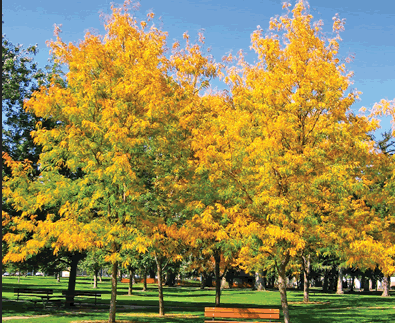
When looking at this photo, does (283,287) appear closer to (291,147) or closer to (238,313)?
(238,313)

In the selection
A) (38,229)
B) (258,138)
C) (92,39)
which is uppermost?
(92,39)

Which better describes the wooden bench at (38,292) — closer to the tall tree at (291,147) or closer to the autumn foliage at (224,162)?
the autumn foliage at (224,162)

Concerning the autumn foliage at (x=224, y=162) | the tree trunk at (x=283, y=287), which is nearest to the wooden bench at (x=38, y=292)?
the autumn foliage at (x=224, y=162)

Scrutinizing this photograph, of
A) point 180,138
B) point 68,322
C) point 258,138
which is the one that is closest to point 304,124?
point 258,138

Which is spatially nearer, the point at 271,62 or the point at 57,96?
the point at 57,96

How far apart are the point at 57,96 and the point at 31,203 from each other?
3.35m

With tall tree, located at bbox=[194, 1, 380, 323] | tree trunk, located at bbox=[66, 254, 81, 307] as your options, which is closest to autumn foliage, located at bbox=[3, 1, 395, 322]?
tall tree, located at bbox=[194, 1, 380, 323]

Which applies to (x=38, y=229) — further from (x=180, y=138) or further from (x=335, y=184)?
(x=335, y=184)

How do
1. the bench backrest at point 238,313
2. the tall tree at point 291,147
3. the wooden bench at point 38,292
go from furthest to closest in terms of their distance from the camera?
the wooden bench at point 38,292 < the bench backrest at point 238,313 < the tall tree at point 291,147

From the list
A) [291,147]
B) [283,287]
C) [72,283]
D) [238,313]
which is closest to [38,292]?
[72,283]

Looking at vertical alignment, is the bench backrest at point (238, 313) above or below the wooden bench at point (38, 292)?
above

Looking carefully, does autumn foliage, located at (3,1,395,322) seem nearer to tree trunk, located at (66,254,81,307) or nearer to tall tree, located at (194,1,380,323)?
tall tree, located at (194,1,380,323)

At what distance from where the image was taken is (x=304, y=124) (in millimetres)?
13672

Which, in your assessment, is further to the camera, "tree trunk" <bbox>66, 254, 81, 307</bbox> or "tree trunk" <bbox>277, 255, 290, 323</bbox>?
"tree trunk" <bbox>66, 254, 81, 307</bbox>
